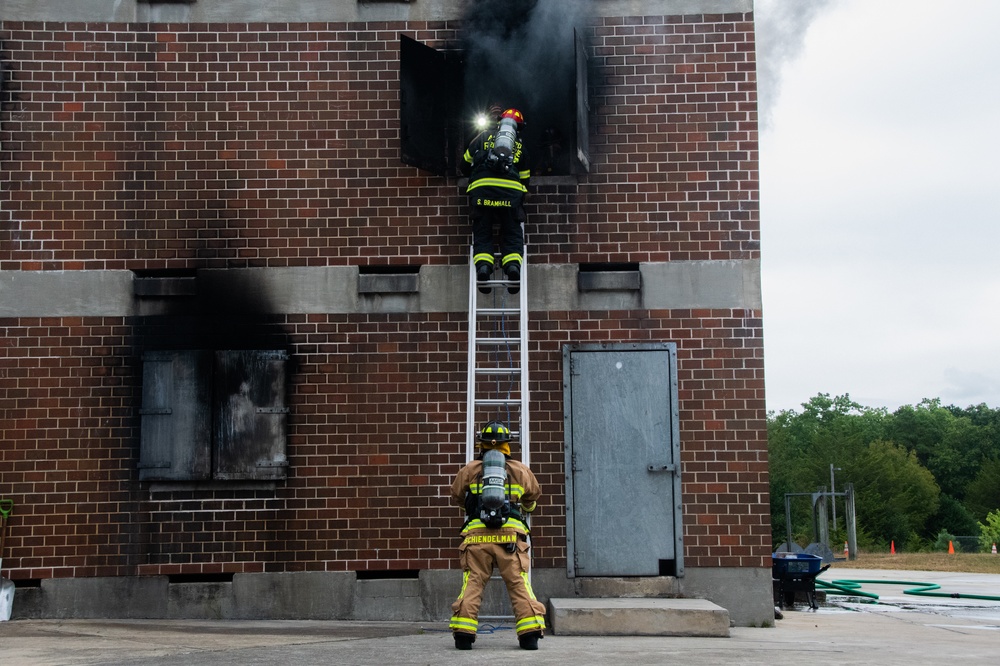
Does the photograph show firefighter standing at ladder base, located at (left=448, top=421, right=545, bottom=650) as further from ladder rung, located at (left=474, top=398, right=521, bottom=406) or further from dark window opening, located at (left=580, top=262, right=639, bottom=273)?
dark window opening, located at (left=580, top=262, right=639, bottom=273)

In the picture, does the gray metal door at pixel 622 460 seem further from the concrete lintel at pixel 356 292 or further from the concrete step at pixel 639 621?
the concrete step at pixel 639 621

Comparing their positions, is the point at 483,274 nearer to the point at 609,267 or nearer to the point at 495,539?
the point at 609,267

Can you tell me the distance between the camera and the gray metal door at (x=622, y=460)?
10086 millimetres

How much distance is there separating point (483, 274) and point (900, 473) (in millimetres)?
71532

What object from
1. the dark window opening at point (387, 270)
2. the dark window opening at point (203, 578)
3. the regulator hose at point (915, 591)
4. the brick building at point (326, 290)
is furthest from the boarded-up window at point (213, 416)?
the regulator hose at point (915, 591)

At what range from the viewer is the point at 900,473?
75.8m

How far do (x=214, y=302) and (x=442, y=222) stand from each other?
221 cm

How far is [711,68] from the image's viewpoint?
10.7m

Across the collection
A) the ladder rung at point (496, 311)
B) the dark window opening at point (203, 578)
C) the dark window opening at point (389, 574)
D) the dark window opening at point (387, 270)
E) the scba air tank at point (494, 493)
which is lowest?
the dark window opening at point (203, 578)

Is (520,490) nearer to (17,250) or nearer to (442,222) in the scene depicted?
(442,222)

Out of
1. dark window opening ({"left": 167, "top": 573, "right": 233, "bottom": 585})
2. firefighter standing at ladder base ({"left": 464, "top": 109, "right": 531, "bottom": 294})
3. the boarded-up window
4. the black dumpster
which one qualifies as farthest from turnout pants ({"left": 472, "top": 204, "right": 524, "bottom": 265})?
the black dumpster

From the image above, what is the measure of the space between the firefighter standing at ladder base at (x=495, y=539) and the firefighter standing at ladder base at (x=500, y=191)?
2.41 metres

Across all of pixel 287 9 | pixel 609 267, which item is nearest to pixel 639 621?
pixel 609 267

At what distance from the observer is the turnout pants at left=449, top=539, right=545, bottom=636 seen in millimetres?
7477
